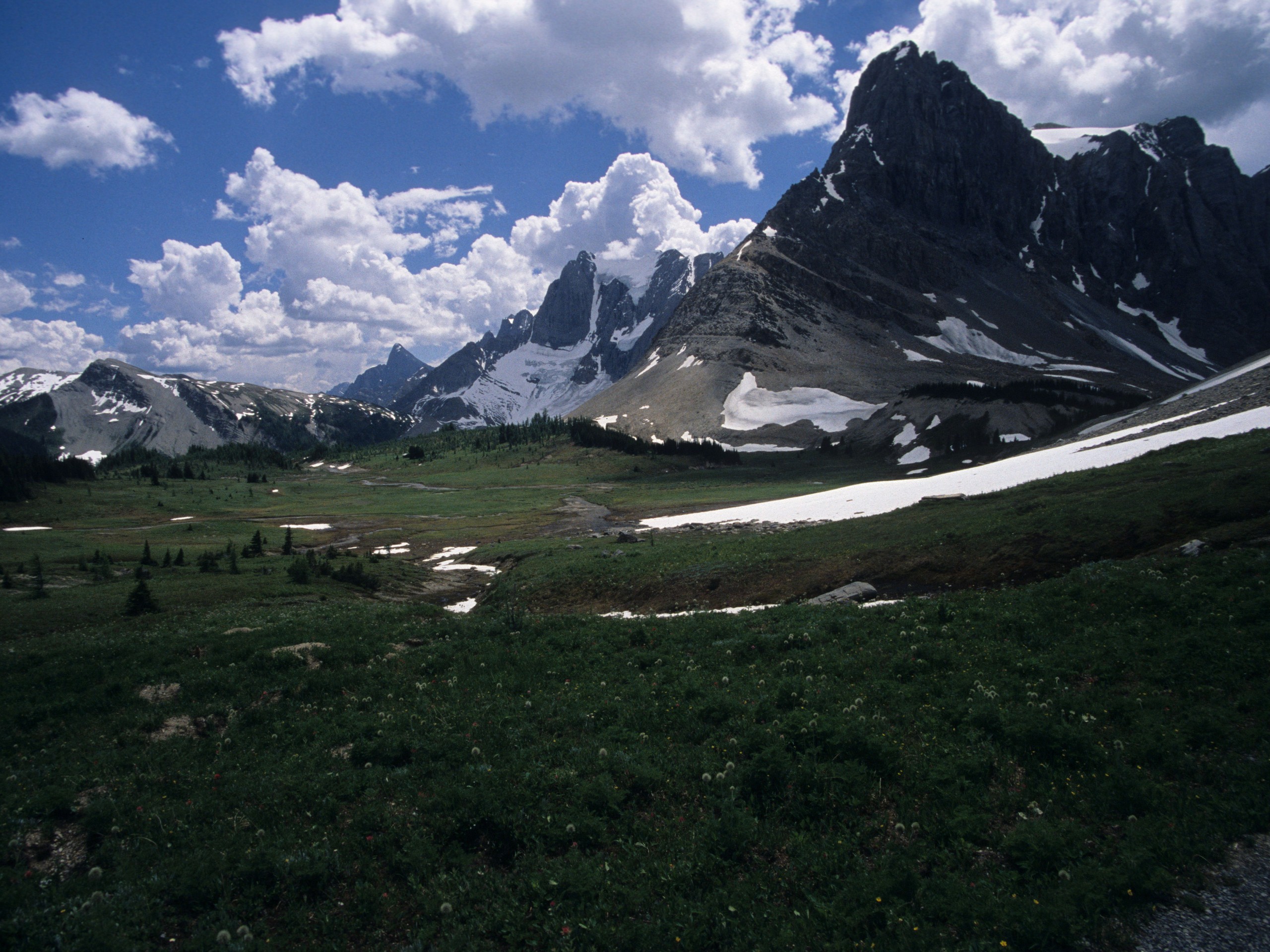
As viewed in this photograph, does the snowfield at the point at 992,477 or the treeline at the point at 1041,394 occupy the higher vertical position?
the treeline at the point at 1041,394

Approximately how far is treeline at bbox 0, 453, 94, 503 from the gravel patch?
133589 mm

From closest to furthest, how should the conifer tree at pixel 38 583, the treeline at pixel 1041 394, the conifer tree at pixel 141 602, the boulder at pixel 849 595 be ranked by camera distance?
the boulder at pixel 849 595, the conifer tree at pixel 141 602, the conifer tree at pixel 38 583, the treeline at pixel 1041 394

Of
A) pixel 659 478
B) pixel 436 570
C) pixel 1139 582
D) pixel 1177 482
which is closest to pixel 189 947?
pixel 1139 582

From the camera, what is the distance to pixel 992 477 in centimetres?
5141

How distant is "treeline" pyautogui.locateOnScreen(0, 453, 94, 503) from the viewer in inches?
3711

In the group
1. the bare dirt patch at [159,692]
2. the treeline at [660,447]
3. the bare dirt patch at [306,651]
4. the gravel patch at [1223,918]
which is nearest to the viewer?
the gravel patch at [1223,918]

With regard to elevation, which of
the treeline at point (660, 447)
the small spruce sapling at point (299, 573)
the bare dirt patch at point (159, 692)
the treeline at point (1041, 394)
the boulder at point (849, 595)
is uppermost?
the treeline at point (1041, 394)

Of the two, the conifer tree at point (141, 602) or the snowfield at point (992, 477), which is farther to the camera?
the snowfield at point (992, 477)

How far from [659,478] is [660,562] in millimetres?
101784

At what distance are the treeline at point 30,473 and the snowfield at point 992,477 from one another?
345 ft

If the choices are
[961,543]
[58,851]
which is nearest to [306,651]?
[58,851]

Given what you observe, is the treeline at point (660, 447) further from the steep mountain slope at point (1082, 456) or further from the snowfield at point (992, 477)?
the snowfield at point (992, 477)

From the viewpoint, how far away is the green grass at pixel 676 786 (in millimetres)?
7922

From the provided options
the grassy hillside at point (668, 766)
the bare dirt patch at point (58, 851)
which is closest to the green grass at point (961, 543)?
the grassy hillside at point (668, 766)
